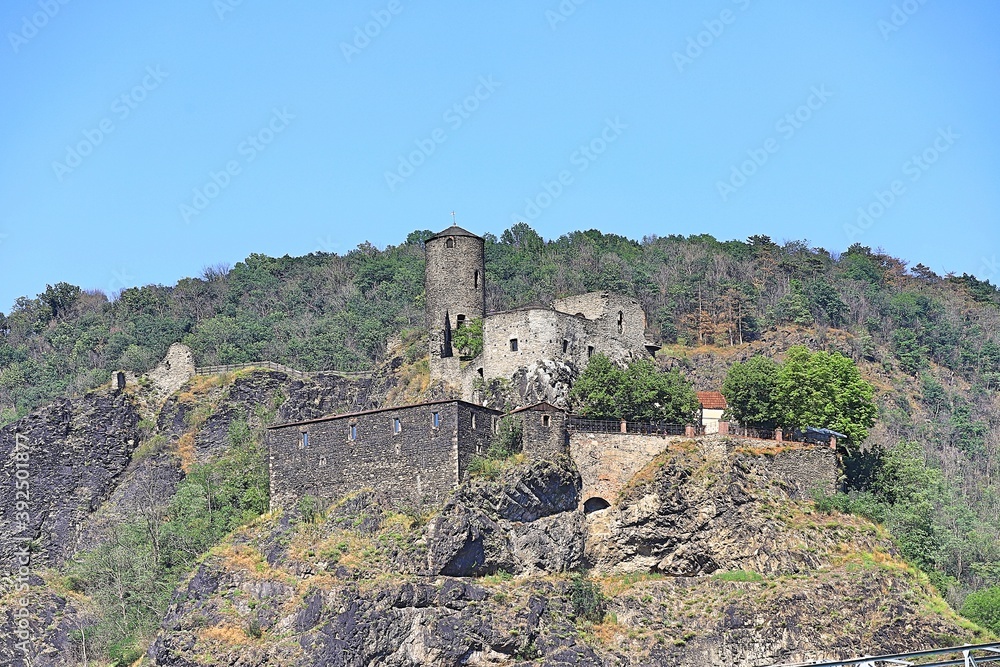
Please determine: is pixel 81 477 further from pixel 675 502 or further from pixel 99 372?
pixel 675 502

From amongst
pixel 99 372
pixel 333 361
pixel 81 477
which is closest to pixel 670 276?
pixel 333 361

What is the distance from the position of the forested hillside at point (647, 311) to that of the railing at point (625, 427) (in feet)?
91.4

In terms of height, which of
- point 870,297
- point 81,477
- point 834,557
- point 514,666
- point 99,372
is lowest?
point 514,666

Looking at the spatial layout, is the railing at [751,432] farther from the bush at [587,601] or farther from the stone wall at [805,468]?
the bush at [587,601]

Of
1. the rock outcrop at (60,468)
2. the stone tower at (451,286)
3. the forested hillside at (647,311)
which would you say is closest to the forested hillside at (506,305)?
the forested hillside at (647,311)

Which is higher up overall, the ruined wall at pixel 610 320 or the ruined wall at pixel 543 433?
the ruined wall at pixel 610 320

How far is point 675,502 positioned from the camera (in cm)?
5925

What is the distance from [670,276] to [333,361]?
30.6m

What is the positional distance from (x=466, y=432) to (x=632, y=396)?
8.35 metres

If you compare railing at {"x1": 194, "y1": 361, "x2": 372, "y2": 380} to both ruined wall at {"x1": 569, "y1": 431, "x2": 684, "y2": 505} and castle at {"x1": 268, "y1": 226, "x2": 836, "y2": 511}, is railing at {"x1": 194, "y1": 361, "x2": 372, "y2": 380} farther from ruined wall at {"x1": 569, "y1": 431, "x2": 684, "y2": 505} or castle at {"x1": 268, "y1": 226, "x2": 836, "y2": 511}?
ruined wall at {"x1": 569, "y1": 431, "x2": 684, "y2": 505}

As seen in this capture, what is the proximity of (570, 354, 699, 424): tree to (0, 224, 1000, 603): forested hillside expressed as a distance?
83.8 feet

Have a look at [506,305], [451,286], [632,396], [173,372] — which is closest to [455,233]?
[451,286]

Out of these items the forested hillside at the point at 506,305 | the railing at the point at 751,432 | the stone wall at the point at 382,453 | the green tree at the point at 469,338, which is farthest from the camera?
the forested hillside at the point at 506,305

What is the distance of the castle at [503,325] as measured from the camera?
65.6 metres
